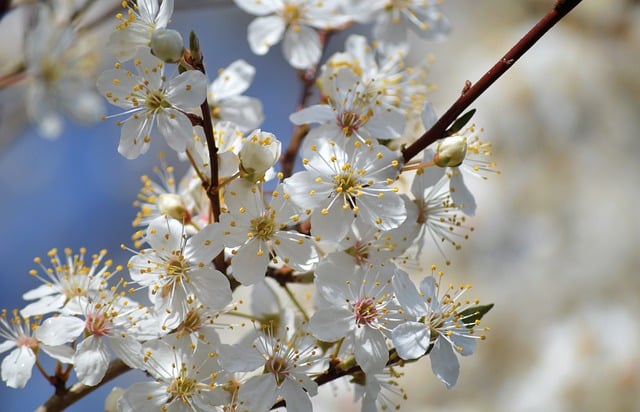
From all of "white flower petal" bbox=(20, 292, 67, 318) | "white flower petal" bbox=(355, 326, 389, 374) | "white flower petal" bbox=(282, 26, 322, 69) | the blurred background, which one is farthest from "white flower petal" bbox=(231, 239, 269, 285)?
the blurred background

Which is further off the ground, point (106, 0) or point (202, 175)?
point (202, 175)

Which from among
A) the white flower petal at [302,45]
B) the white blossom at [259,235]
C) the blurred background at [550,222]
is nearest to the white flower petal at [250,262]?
the white blossom at [259,235]

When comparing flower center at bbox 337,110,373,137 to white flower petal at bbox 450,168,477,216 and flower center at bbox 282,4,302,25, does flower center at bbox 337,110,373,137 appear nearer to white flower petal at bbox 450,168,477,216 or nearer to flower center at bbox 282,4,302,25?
white flower petal at bbox 450,168,477,216

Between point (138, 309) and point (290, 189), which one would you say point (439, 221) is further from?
point (138, 309)

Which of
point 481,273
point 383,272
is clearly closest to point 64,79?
point 383,272

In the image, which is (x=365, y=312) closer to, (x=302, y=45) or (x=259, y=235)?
(x=259, y=235)

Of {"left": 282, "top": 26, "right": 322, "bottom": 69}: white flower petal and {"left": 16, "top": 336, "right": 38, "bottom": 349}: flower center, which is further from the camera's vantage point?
{"left": 282, "top": 26, "right": 322, "bottom": 69}: white flower petal
